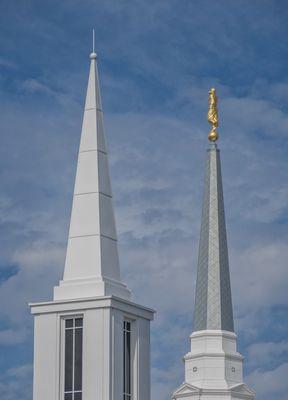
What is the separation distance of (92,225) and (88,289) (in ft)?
10.8

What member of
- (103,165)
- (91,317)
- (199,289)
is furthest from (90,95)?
(199,289)

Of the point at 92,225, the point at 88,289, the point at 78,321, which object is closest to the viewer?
the point at 88,289

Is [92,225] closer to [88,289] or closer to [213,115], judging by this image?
[88,289]

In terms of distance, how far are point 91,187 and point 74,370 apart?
895cm

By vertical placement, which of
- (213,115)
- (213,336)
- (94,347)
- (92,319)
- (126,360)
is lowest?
(126,360)

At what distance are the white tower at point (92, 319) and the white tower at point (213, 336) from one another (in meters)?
56.2

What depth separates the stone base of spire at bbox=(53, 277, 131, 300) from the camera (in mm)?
67062

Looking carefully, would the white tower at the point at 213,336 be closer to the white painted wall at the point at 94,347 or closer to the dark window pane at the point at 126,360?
the white painted wall at the point at 94,347

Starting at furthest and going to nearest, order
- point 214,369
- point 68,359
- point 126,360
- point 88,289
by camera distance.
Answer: point 214,369 < point 126,360 < point 88,289 < point 68,359

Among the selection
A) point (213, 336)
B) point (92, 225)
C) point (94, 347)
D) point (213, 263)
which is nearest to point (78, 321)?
point (94, 347)

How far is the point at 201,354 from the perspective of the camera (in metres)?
126

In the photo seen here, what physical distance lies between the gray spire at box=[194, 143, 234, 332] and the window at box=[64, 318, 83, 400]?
59617mm

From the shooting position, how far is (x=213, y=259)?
128 metres

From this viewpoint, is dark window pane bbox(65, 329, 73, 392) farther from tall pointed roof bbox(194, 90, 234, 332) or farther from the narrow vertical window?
tall pointed roof bbox(194, 90, 234, 332)
